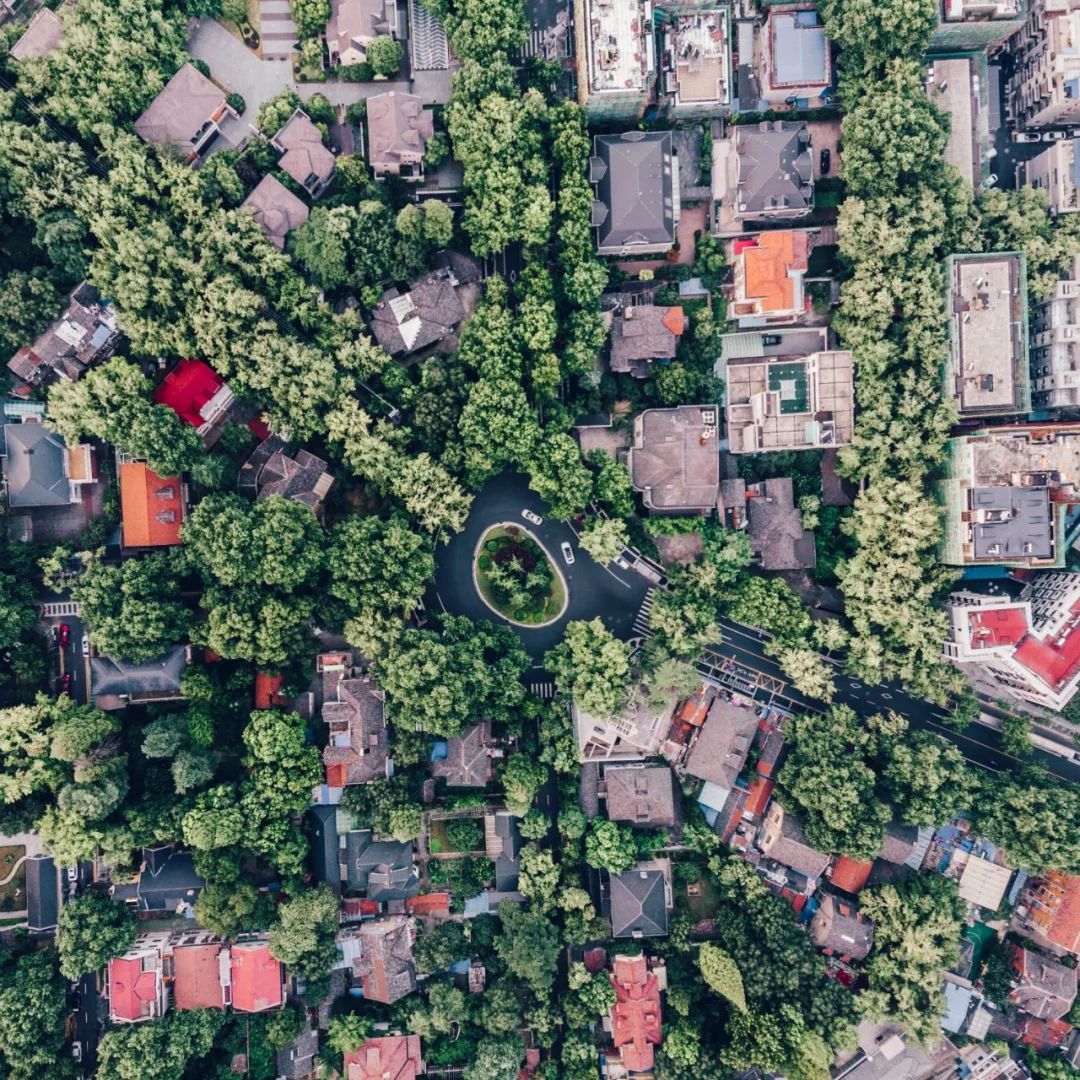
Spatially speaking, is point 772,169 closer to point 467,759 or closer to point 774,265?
point 774,265

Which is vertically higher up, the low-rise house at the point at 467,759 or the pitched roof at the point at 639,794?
the low-rise house at the point at 467,759

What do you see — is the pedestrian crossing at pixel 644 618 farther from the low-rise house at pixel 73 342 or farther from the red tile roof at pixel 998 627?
the low-rise house at pixel 73 342

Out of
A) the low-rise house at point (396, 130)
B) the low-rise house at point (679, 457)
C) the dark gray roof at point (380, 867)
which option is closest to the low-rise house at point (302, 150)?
the low-rise house at point (396, 130)

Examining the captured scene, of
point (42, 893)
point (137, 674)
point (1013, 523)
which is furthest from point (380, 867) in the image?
point (1013, 523)

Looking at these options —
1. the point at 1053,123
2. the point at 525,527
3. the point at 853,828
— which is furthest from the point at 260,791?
the point at 1053,123

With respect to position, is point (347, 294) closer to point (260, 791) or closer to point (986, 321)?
point (260, 791)

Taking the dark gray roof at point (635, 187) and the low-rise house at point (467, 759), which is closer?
the dark gray roof at point (635, 187)

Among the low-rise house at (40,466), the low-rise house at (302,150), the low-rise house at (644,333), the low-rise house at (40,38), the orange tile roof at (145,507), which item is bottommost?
the orange tile roof at (145,507)

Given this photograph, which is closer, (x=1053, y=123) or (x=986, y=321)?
(x=986, y=321)

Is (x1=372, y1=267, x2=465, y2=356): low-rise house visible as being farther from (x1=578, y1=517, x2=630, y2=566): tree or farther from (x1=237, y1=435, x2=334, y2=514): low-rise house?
(x1=578, y1=517, x2=630, y2=566): tree
